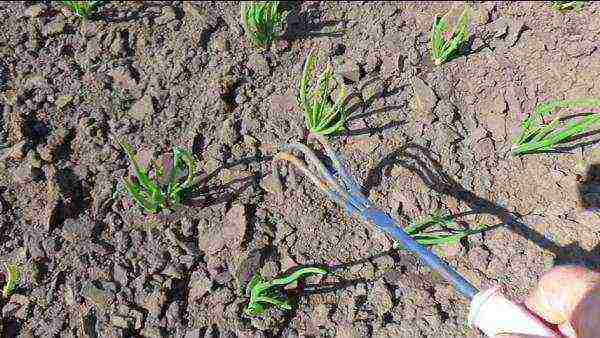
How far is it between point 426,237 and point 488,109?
1.94 feet

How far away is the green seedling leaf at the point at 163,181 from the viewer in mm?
1911

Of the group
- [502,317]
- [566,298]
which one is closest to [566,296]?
[566,298]

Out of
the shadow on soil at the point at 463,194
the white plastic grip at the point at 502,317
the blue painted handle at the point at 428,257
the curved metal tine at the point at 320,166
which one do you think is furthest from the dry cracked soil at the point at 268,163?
the white plastic grip at the point at 502,317

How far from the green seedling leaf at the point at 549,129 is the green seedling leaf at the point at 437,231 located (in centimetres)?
31

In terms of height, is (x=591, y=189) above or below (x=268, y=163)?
below

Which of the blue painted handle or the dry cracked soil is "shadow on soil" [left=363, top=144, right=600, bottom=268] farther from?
the blue painted handle

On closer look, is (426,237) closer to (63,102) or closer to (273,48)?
(273,48)

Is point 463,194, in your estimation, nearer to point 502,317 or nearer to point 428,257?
point 428,257

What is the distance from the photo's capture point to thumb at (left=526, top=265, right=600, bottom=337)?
1251mm

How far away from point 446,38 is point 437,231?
0.79m

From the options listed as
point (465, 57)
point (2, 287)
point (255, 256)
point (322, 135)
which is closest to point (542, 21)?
point (465, 57)

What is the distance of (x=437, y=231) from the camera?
2.00 m

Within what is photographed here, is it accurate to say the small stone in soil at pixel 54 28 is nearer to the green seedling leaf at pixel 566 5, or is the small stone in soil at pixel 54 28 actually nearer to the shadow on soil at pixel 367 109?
the shadow on soil at pixel 367 109

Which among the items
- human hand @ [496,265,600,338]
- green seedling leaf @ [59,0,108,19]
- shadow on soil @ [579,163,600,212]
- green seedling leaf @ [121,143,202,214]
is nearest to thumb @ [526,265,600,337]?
human hand @ [496,265,600,338]
